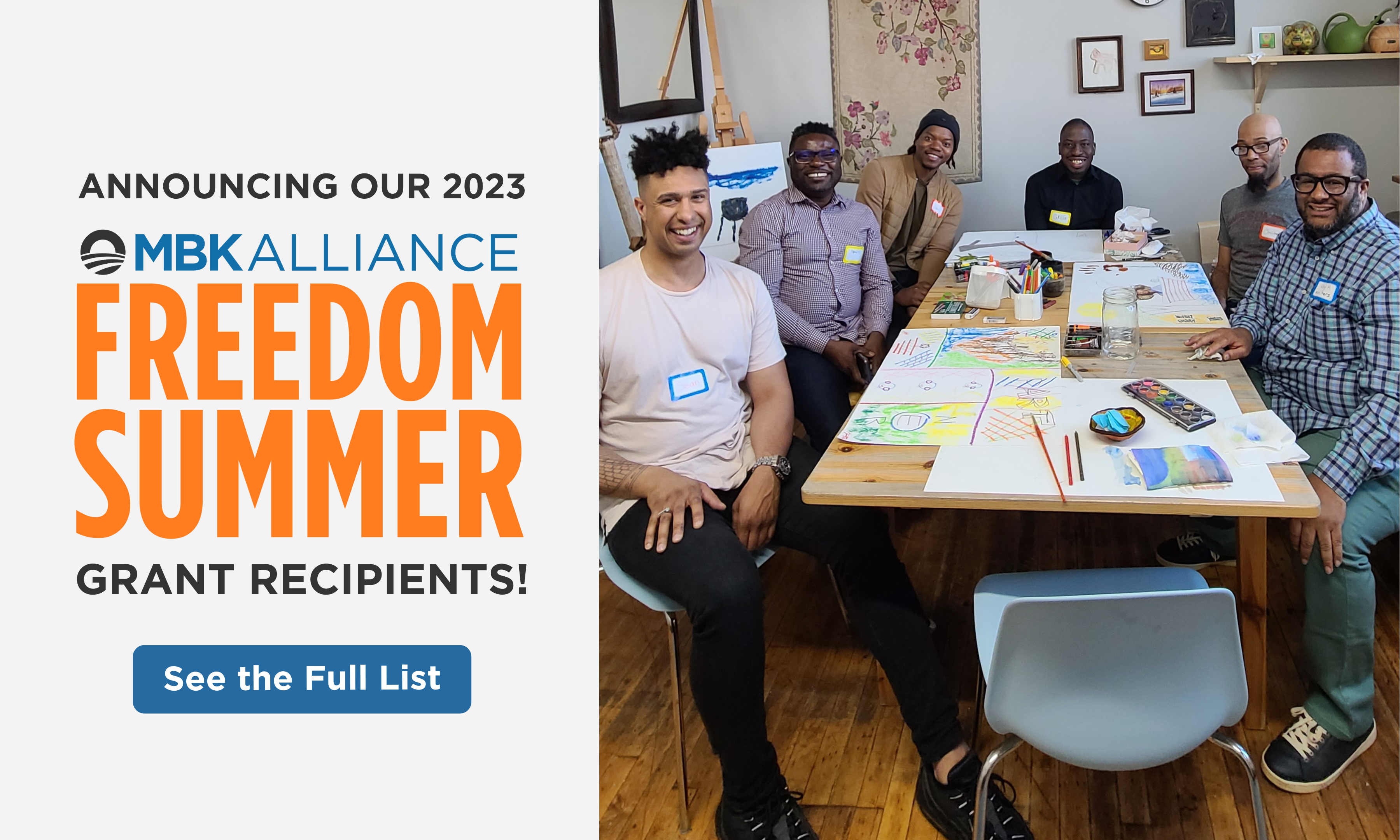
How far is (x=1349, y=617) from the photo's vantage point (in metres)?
1.93

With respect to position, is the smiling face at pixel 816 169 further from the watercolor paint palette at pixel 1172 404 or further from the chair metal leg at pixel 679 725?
the chair metal leg at pixel 679 725

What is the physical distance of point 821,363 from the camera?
A: 300cm

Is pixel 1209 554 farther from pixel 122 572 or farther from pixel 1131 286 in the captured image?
pixel 122 572

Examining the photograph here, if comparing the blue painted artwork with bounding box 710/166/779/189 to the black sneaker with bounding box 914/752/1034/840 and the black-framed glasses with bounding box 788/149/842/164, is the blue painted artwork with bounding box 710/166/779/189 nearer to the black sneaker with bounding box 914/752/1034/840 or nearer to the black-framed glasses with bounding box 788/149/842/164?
the black-framed glasses with bounding box 788/149/842/164

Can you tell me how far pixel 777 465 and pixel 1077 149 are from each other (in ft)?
8.93

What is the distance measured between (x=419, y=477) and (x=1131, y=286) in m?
2.31

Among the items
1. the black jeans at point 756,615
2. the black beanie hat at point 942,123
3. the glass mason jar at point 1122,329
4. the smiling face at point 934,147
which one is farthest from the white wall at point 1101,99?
the black jeans at point 756,615

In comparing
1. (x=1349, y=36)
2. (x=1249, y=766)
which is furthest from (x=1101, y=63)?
(x=1249, y=766)

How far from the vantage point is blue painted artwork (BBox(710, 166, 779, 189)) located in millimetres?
4539

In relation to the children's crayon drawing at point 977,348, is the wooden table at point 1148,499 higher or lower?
lower

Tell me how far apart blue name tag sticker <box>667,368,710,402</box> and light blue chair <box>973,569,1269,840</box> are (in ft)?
2.71

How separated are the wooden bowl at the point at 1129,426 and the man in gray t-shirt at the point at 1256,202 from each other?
5.75 ft

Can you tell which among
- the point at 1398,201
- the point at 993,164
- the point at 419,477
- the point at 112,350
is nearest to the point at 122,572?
the point at 112,350

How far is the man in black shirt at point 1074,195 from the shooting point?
432cm
